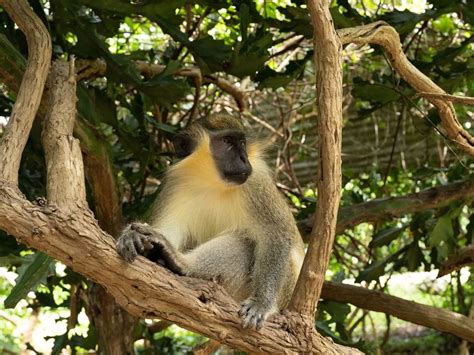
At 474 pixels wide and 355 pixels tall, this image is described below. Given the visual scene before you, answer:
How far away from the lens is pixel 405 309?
500 centimetres

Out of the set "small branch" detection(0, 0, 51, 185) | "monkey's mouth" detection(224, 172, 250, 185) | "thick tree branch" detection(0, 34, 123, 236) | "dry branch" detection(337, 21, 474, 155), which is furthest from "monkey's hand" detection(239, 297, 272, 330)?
"thick tree branch" detection(0, 34, 123, 236)

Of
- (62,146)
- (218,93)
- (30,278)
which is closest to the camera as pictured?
(62,146)

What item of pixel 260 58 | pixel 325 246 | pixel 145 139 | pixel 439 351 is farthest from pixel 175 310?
pixel 439 351

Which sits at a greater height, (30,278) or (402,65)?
(402,65)

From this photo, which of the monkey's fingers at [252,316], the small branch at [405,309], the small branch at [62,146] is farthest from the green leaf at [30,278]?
the small branch at [405,309]

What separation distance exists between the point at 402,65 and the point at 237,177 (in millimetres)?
1005

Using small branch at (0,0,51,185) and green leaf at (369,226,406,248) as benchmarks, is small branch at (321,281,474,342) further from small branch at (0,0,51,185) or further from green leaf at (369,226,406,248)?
small branch at (0,0,51,185)

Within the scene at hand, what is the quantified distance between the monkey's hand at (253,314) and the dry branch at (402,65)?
119 cm

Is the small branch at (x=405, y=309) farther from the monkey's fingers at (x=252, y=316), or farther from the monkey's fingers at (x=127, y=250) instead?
the monkey's fingers at (x=127, y=250)

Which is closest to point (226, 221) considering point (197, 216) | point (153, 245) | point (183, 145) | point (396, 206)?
point (197, 216)

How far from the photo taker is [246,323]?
2.94m

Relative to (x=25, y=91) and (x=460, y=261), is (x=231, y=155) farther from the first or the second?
(x=460, y=261)

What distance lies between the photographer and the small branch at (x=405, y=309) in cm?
493

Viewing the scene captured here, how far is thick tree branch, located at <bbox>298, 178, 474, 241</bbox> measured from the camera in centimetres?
512
